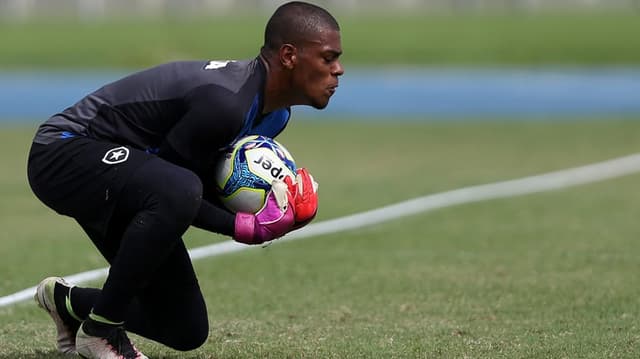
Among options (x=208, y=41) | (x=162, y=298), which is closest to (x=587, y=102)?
(x=208, y=41)

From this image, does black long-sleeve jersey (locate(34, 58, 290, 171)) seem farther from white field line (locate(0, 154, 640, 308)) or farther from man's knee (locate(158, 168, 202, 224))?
white field line (locate(0, 154, 640, 308))

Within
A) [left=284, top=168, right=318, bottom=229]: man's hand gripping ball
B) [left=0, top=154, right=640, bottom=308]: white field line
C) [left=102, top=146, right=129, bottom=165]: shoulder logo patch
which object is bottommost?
[left=0, top=154, right=640, bottom=308]: white field line

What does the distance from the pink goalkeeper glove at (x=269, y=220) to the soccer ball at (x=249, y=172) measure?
0.09 m

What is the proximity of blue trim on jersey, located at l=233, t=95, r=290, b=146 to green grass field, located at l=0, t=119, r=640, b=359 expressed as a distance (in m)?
1.10

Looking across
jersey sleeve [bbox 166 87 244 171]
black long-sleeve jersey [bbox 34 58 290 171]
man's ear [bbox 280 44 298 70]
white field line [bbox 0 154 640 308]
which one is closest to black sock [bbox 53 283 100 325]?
black long-sleeve jersey [bbox 34 58 290 171]

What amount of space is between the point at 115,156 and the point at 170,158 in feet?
0.82

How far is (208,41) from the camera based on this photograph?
3212 cm

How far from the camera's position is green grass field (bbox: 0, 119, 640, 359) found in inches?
259

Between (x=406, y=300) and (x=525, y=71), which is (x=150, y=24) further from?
(x=406, y=300)

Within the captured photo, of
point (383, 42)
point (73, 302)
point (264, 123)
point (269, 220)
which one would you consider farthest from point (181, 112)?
point (383, 42)

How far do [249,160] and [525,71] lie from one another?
22025 millimetres

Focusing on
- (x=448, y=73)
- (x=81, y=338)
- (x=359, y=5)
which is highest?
(x=81, y=338)

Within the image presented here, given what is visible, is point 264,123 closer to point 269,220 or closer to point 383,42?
point 269,220

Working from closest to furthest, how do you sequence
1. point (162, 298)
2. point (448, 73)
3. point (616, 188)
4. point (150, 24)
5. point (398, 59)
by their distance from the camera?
point (162, 298)
point (616, 188)
point (448, 73)
point (398, 59)
point (150, 24)
